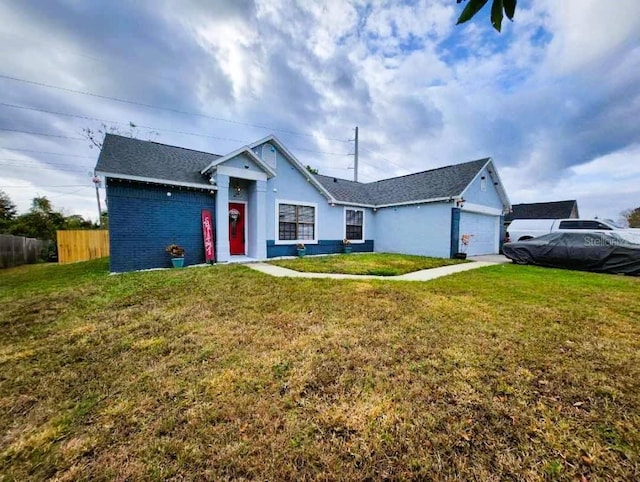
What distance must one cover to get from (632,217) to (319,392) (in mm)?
38391

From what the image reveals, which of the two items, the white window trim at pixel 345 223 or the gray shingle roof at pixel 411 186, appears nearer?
the gray shingle roof at pixel 411 186

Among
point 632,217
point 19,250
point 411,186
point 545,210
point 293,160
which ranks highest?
point 293,160

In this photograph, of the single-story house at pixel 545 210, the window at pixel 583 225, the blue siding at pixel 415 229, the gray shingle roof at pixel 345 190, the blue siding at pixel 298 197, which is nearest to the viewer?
the blue siding at pixel 298 197

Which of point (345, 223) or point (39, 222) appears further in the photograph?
point (39, 222)

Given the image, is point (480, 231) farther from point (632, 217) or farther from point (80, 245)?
point (632, 217)

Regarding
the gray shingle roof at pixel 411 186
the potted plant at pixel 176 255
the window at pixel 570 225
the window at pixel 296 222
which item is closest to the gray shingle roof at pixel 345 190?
the gray shingle roof at pixel 411 186

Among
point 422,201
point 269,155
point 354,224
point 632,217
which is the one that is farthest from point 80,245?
point 632,217

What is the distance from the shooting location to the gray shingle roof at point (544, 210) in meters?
24.3

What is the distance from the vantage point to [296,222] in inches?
478

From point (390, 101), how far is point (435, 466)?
597 inches

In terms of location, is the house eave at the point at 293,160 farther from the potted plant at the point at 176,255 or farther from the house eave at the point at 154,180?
the potted plant at the point at 176,255

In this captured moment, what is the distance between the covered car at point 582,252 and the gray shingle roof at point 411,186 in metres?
3.64

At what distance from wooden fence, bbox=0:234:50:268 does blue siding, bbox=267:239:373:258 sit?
13.2 metres

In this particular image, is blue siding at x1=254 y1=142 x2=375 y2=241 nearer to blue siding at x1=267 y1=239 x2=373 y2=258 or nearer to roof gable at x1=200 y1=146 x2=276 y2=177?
blue siding at x1=267 y1=239 x2=373 y2=258
